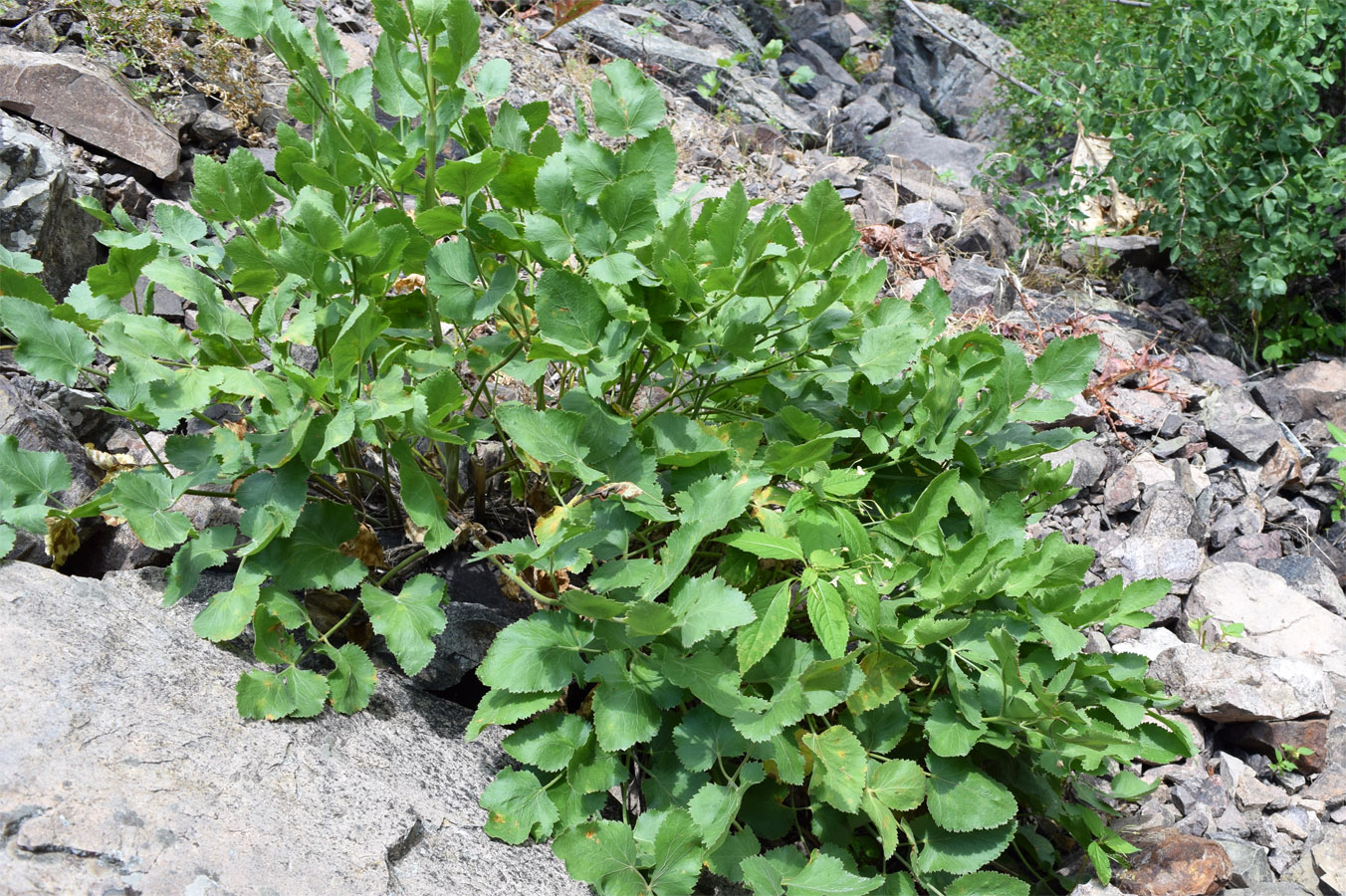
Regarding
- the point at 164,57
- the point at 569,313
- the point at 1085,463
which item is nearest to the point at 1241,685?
the point at 1085,463

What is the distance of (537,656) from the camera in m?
1.54

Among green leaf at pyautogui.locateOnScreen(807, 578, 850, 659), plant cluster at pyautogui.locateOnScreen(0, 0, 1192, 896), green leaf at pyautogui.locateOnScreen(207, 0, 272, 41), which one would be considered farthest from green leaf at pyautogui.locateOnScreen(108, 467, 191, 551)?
green leaf at pyautogui.locateOnScreen(807, 578, 850, 659)

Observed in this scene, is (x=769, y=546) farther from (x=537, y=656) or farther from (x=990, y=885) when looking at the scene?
(x=990, y=885)

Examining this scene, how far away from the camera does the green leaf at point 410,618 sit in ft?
5.07

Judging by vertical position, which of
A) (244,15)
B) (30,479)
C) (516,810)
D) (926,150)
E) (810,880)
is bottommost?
(926,150)

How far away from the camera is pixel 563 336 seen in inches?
60.5

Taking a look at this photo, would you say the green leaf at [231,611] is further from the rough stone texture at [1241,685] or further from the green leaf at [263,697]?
the rough stone texture at [1241,685]

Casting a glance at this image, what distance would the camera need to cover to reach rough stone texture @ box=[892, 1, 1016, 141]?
9844 mm

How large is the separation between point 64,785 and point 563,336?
3.12ft

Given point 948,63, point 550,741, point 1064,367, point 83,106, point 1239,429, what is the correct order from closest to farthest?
point 550,741
point 1064,367
point 83,106
point 1239,429
point 948,63

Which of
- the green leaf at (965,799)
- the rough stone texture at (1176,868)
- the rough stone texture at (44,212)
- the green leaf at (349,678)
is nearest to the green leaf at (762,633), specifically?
the green leaf at (965,799)

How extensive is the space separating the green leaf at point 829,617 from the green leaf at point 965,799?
1.10ft

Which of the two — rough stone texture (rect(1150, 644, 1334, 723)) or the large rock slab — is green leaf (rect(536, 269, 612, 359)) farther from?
rough stone texture (rect(1150, 644, 1334, 723))

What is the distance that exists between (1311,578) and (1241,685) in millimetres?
883
